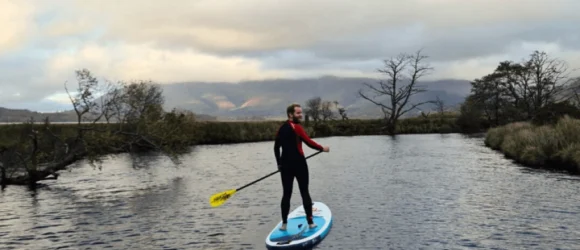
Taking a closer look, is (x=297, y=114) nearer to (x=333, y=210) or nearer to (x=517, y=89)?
(x=333, y=210)

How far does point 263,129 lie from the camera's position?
228 ft

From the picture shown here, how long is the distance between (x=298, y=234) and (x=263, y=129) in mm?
57266

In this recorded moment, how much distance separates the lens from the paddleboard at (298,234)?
11.9 metres

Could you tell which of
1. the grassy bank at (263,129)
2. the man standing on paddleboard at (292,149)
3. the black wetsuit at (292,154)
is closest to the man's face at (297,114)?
the man standing on paddleboard at (292,149)

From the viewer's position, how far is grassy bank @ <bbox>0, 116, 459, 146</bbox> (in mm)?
51547

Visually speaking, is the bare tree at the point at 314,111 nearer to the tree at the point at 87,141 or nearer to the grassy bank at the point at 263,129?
the grassy bank at the point at 263,129

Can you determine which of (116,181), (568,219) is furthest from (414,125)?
(568,219)

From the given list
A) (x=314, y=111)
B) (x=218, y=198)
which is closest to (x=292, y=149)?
(x=218, y=198)

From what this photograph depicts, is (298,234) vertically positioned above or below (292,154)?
below

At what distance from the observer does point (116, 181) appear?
92.3 feet

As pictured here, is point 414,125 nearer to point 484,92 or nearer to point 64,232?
point 484,92

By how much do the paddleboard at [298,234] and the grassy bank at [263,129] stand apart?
102ft

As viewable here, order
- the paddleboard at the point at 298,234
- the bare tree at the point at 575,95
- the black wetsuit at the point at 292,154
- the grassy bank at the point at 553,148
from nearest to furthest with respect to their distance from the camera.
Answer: the paddleboard at the point at 298,234, the black wetsuit at the point at 292,154, the grassy bank at the point at 553,148, the bare tree at the point at 575,95

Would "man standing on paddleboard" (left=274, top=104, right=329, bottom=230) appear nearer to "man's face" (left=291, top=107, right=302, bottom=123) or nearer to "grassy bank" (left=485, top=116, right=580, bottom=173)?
"man's face" (left=291, top=107, right=302, bottom=123)
